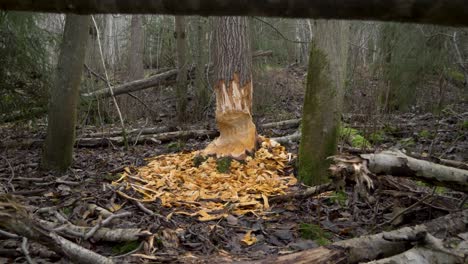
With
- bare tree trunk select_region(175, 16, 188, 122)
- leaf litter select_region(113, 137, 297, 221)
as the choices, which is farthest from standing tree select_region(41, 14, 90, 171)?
bare tree trunk select_region(175, 16, 188, 122)

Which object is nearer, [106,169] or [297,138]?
[106,169]

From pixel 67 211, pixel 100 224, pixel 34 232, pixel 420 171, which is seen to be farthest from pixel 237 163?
pixel 34 232

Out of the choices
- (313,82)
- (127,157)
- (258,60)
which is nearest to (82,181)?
(127,157)

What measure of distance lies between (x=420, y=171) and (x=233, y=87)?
3.24 metres

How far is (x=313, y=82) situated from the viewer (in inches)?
203

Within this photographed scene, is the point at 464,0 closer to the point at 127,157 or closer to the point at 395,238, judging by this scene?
the point at 395,238

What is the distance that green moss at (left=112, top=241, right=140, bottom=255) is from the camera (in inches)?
138

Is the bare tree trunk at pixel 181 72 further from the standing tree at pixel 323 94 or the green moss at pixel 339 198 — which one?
the green moss at pixel 339 198

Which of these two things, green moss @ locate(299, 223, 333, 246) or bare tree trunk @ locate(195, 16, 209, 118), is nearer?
green moss @ locate(299, 223, 333, 246)

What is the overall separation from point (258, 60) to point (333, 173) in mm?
8823

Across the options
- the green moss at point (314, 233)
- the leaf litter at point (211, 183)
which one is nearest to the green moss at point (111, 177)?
the leaf litter at point (211, 183)

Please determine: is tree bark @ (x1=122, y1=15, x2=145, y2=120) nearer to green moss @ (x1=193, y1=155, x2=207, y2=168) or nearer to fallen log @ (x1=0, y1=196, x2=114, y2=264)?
green moss @ (x1=193, y1=155, x2=207, y2=168)

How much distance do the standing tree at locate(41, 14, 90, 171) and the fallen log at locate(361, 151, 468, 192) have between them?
3811 mm

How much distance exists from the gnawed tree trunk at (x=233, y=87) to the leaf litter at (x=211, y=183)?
1.06 ft
